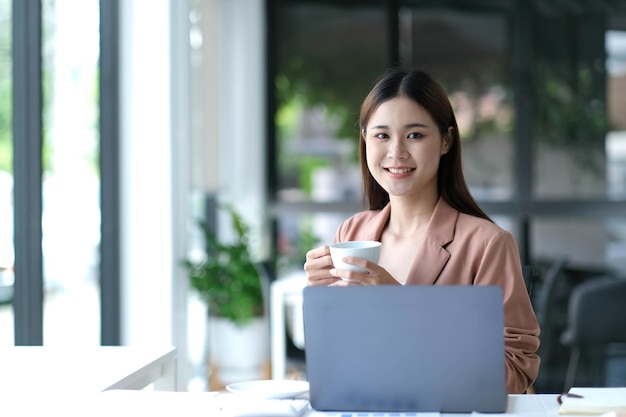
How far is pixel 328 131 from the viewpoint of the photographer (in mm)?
5930

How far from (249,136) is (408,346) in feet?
14.3

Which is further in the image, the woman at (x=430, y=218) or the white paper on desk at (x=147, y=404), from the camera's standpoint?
the woman at (x=430, y=218)

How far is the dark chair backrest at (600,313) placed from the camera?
4.48 meters

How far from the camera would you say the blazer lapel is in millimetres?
2119

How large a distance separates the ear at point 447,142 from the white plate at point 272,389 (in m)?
0.70

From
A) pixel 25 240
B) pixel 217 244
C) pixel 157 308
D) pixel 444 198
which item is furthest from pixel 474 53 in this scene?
pixel 444 198

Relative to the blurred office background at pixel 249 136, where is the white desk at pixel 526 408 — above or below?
below

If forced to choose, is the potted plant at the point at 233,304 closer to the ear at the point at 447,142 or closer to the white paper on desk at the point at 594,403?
the ear at the point at 447,142

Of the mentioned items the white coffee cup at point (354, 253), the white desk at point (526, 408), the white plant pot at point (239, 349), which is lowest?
the white plant pot at point (239, 349)

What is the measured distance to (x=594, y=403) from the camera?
5.42ft

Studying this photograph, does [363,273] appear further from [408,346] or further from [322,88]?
[322,88]

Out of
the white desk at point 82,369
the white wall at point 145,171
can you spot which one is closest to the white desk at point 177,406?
the white desk at point 82,369

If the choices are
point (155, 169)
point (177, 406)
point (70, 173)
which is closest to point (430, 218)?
point (177, 406)

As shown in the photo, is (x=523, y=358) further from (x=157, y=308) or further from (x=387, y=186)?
(x=157, y=308)
